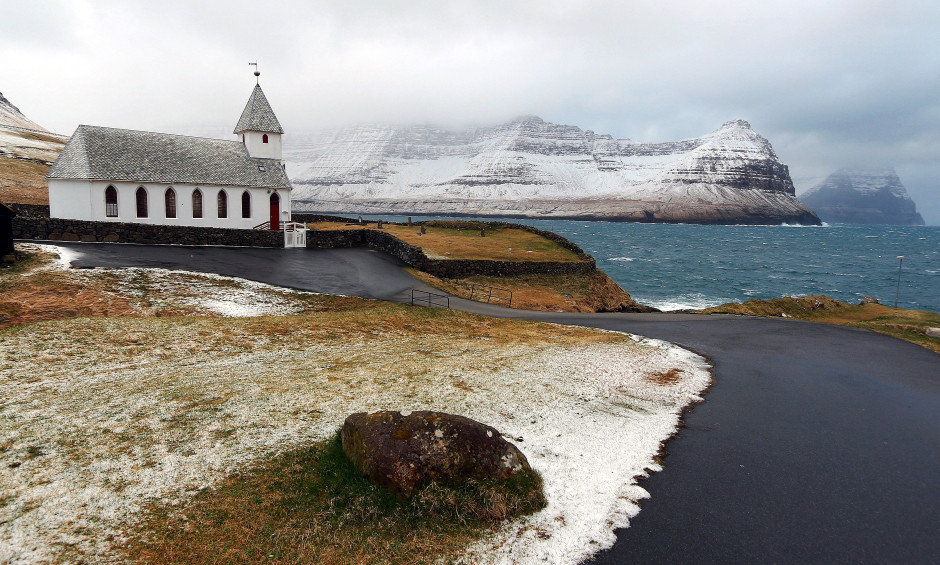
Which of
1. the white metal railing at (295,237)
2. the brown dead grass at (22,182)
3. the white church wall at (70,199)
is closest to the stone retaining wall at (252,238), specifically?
the white metal railing at (295,237)

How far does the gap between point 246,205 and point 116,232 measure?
14.5 metres

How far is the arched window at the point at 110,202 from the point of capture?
146ft

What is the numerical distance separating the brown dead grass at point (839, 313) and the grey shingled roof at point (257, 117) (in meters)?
42.7

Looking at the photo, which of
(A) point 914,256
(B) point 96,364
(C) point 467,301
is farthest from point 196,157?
(A) point 914,256

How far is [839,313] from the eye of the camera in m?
40.9

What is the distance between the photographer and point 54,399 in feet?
43.4

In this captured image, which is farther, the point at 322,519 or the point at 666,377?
the point at 666,377

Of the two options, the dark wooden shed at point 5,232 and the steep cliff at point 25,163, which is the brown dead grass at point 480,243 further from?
the steep cliff at point 25,163

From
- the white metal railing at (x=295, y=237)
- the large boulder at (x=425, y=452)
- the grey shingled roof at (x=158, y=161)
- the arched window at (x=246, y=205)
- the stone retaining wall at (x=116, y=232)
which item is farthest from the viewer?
the arched window at (x=246, y=205)

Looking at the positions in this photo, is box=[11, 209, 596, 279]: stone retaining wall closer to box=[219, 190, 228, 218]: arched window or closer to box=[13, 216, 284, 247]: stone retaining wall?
box=[13, 216, 284, 247]: stone retaining wall

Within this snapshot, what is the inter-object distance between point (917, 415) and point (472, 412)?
518 inches

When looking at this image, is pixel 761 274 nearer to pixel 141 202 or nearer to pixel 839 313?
pixel 839 313

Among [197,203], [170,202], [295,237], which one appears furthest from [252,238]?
[170,202]

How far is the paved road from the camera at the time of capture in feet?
31.3
